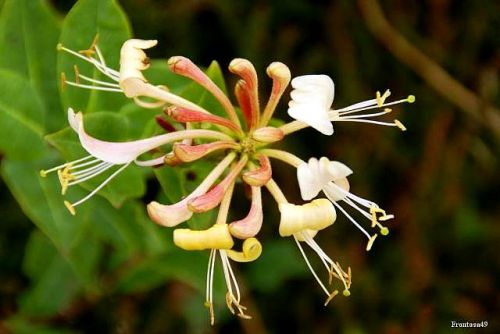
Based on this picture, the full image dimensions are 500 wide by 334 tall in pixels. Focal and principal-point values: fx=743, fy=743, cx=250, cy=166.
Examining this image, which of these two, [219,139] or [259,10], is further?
[259,10]

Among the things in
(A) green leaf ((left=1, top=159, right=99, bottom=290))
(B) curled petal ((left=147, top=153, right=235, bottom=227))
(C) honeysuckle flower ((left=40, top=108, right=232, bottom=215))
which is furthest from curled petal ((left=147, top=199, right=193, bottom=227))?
(A) green leaf ((left=1, top=159, right=99, bottom=290))

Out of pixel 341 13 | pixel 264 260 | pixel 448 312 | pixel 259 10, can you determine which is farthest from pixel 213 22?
pixel 448 312

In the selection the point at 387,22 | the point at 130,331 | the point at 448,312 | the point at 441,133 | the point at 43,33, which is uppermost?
the point at 43,33

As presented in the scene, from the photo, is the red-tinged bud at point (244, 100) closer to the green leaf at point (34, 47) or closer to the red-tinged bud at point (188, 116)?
the red-tinged bud at point (188, 116)

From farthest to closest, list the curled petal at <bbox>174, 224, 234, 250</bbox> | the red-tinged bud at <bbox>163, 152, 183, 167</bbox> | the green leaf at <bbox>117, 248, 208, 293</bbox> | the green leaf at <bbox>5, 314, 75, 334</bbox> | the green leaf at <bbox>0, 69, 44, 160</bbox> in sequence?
the green leaf at <bbox>5, 314, 75, 334</bbox> < the green leaf at <bbox>117, 248, 208, 293</bbox> < the green leaf at <bbox>0, 69, 44, 160</bbox> < the red-tinged bud at <bbox>163, 152, 183, 167</bbox> < the curled petal at <bbox>174, 224, 234, 250</bbox>

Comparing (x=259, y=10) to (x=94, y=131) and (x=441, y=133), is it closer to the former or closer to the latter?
(x=441, y=133)

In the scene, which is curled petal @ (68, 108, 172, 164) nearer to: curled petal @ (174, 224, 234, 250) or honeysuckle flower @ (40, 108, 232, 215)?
honeysuckle flower @ (40, 108, 232, 215)
